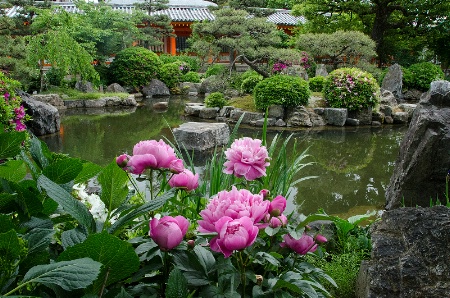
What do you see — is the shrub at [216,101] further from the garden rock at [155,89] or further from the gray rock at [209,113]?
the garden rock at [155,89]

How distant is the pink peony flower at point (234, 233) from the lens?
82 centimetres

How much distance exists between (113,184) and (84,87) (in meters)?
13.4

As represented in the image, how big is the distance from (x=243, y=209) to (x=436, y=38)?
692 inches

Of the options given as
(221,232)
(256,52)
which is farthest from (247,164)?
(256,52)

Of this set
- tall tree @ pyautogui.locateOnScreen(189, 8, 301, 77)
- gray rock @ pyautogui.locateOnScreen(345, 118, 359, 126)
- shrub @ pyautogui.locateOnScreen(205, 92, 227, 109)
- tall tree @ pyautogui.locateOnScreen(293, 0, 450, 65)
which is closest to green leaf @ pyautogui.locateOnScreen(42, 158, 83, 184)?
gray rock @ pyautogui.locateOnScreen(345, 118, 359, 126)

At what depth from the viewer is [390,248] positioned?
1.73 meters

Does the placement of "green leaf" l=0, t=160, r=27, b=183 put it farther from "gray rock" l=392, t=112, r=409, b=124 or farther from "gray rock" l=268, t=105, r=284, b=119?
"gray rock" l=392, t=112, r=409, b=124

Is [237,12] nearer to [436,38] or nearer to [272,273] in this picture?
[436,38]

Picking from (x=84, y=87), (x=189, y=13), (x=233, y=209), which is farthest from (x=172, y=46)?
(x=233, y=209)

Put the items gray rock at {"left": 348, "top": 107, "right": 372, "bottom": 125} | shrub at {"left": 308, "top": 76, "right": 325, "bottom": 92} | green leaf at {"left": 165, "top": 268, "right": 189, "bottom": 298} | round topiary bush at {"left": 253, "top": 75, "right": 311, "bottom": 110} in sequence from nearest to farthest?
green leaf at {"left": 165, "top": 268, "right": 189, "bottom": 298}, round topiary bush at {"left": 253, "top": 75, "right": 311, "bottom": 110}, gray rock at {"left": 348, "top": 107, "right": 372, "bottom": 125}, shrub at {"left": 308, "top": 76, "right": 325, "bottom": 92}

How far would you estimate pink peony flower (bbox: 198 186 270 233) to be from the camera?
2.87 ft

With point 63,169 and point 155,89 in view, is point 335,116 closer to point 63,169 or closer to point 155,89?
point 155,89

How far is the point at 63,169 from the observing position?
0.90 m

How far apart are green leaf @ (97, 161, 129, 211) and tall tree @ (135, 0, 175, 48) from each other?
58.3 ft
